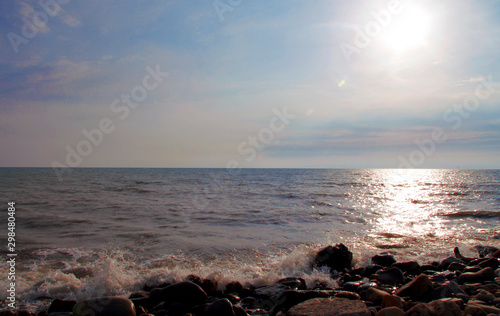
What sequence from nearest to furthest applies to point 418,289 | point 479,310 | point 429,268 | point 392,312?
point 479,310, point 392,312, point 418,289, point 429,268

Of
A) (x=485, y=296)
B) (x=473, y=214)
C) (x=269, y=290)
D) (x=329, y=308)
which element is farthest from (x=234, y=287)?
(x=473, y=214)

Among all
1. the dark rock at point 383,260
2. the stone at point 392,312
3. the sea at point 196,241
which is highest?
the stone at point 392,312

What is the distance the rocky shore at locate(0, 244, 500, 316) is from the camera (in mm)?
4266

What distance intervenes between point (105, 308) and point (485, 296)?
554 centimetres

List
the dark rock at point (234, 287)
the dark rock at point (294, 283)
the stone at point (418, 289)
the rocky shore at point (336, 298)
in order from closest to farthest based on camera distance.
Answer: the rocky shore at point (336, 298) < the stone at point (418, 289) < the dark rock at point (234, 287) < the dark rock at point (294, 283)

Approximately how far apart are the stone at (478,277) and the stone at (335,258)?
2.27 m

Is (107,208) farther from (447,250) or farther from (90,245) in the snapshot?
(447,250)

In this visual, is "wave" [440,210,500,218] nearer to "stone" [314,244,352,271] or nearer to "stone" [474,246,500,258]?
"stone" [474,246,500,258]

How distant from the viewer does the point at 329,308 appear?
14.2ft

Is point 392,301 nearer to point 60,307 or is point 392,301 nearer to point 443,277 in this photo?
point 443,277

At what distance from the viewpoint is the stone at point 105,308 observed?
427 centimetres

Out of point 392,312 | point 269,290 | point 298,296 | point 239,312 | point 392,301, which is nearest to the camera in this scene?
point 392,312

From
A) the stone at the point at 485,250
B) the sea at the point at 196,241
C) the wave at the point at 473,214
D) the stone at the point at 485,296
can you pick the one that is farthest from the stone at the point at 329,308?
the wave at the point at 473,214

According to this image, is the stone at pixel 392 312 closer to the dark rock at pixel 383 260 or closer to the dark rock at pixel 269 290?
the dark rock at pixel 269 290
